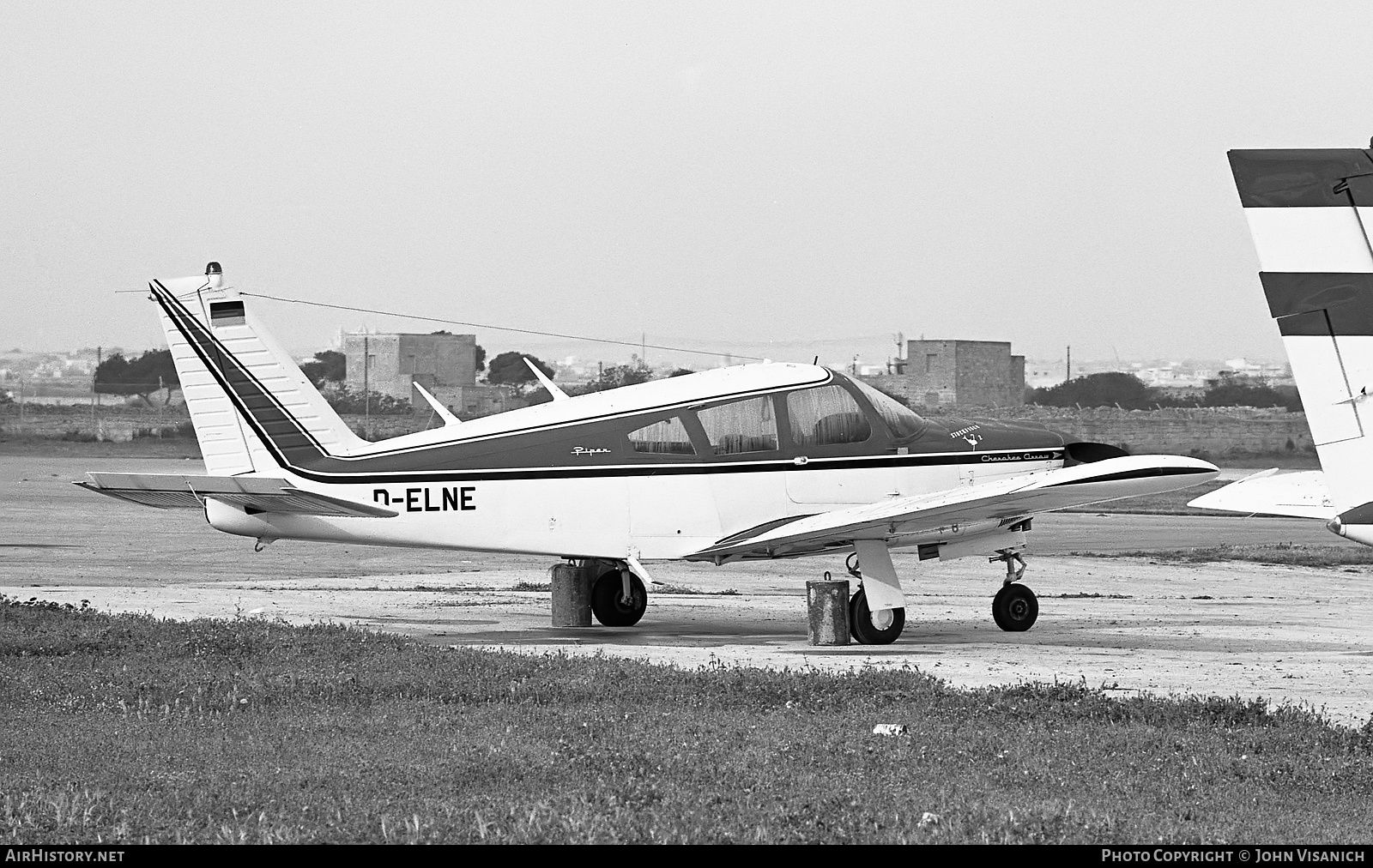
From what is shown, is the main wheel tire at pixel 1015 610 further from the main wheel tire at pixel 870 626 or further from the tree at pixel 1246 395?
the tree at pixel 1246 395

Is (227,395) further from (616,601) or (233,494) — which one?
(616,601)

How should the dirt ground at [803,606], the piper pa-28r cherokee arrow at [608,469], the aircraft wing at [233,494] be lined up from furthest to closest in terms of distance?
the piper pa-28r cherokee arrow at [608,469] → the aircraft wing at [233,494] → the dirt ground at [803,606]

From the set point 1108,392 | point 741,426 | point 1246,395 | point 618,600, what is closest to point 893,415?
point 741,426

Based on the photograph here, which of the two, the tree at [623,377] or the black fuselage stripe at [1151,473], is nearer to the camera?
the black fuselage stripe at [1151,473]

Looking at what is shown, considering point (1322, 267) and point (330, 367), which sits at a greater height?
point (330, 367)

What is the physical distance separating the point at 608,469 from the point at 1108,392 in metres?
69.2

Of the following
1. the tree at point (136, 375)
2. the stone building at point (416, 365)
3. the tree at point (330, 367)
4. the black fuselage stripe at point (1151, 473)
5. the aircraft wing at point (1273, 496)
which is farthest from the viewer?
the tree at point (136, 375)

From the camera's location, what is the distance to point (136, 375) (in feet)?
422

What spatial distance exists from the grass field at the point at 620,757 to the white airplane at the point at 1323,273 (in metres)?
1.86

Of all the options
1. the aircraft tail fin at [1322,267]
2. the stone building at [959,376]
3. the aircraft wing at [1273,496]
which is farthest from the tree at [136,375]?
the aircraft tail fin at [1322,267]

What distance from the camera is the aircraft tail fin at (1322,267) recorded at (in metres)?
6.88

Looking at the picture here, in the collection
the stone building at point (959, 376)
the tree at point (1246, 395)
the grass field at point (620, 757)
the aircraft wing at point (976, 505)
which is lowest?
the grass field at point (620, 757)

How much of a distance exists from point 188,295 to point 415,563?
11242mm

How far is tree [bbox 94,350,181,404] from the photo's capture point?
123312 mm
